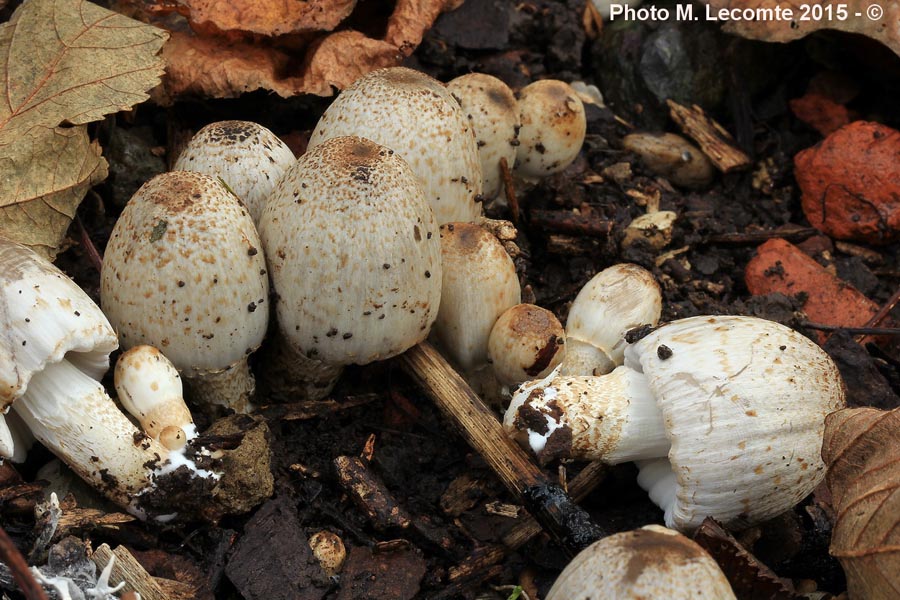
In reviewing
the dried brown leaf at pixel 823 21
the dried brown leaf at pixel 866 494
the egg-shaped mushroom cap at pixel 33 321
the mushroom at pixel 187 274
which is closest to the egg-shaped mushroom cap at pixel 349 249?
the mushroom at pixel 187 274

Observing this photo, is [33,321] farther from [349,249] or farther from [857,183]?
Answer: [857,183]

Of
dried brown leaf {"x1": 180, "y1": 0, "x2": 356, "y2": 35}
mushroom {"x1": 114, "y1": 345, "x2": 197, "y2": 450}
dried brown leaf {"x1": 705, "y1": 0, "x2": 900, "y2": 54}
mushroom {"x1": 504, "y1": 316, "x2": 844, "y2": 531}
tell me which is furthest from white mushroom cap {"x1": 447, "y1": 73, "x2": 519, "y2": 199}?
mushroom {"x1": 114, "y1": 345, "x2": 197, "y2": 450}

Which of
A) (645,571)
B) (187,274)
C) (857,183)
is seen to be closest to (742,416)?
(645,571)

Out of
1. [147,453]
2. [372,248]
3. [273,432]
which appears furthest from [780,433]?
[147,453]

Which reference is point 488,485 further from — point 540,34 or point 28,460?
point 540,34

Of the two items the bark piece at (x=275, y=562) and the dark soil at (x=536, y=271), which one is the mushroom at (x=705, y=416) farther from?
the bark piece at (x=275, y=562)
